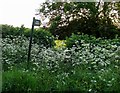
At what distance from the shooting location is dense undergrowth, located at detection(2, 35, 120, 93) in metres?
4.63

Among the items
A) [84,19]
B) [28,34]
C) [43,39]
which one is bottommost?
[43,39]

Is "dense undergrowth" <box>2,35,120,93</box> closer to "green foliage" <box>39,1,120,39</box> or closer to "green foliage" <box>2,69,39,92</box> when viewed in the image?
"green foliage" <box>2,69,39,92</box>

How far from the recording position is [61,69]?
5777 millimetres

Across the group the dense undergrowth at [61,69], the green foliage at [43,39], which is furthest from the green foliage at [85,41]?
the green foliage at [43,39]

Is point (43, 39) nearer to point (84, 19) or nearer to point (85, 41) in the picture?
point (85, 41)

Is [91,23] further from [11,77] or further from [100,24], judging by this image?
[11,77]

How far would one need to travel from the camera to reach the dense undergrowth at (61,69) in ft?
15.2

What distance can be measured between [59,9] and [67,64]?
4.64 m

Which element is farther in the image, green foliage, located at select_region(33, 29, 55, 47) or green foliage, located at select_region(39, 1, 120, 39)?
green foliage, located at select_region(39, 1, 120, 39)

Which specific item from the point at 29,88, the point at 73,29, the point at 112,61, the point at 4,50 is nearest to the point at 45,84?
the point at 29,88

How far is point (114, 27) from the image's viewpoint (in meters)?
10.3

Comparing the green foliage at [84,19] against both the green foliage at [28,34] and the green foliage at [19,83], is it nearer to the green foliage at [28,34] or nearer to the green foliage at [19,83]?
the green foliage at [28,34]

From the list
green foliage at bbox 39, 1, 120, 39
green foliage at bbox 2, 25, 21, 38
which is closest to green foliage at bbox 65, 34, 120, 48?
green foliage at bbox 2, 25, 21, 38

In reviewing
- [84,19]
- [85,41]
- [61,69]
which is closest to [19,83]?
[61,69]
